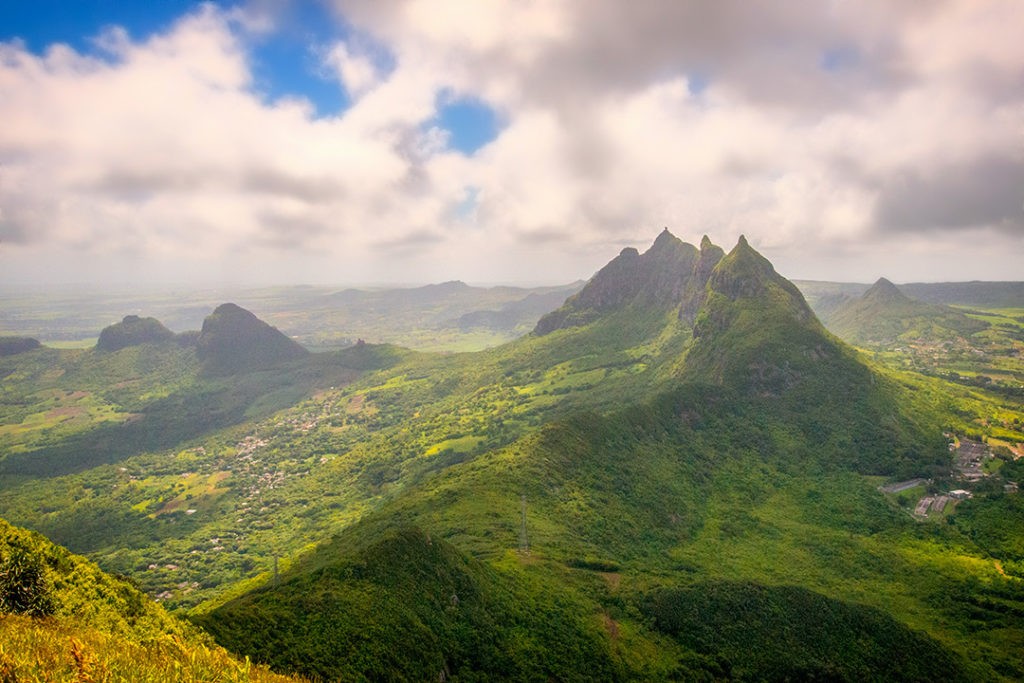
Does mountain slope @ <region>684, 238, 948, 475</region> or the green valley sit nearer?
the green valley

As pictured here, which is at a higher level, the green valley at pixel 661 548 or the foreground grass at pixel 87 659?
the foreground grass at pixel 87 659

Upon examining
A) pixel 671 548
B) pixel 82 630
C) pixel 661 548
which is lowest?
pixel 671 548

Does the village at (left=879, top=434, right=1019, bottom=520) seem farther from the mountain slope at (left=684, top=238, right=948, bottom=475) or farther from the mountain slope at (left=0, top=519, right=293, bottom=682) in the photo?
the mountain slope at (left=0, top=519, right=293, bottom=682)

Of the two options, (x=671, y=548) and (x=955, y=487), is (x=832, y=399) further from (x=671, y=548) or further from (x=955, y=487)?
(x=671, y=548)

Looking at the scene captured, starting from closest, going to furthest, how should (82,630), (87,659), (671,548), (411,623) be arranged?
(87,659) < (82,630) < (411,623) < (671,548)

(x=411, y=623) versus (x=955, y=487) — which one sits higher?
(x=411, y=623)

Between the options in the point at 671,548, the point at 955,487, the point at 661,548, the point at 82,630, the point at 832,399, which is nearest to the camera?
the point at 82,630

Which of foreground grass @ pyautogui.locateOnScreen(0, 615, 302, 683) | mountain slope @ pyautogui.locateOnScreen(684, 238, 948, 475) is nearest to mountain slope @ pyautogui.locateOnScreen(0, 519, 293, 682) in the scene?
foreground grass @ pyautogui.locateOnScreen(0, 615, 302, 683)

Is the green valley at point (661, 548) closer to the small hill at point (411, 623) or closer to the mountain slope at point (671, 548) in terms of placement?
the small hill at point (411, 623)

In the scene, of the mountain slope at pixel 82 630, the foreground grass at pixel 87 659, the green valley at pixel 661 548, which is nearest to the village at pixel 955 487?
the green valley at pixel 661 548

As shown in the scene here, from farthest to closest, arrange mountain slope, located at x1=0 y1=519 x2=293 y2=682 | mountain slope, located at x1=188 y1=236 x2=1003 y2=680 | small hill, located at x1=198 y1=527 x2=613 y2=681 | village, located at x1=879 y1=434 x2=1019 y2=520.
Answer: village, located at x1=879 y1=434 x2=1019 y2=520
mountain slope, located at x1=188 y1=236 x2=1003 y2=680
small hill, located at x1=198 y1=527 x2=613 y2=681
mountain slope, located at x1=0 y1=519 x2=293 y2=682

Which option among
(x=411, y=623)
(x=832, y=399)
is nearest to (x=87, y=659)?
(x=411, y=623)

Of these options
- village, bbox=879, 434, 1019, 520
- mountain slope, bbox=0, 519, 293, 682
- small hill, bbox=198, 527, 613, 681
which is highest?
mountain slope, bbox=0, 519, 293, 682
